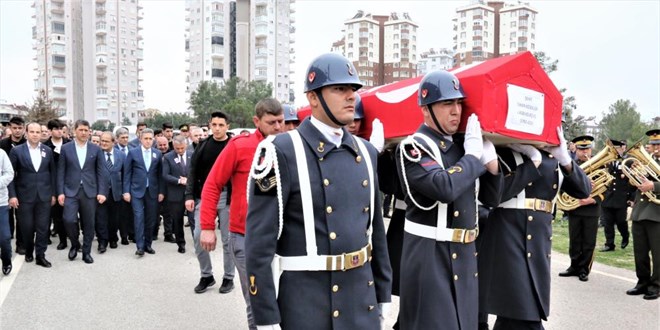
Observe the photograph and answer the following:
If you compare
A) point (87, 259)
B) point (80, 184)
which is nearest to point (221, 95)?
point (80, 184)

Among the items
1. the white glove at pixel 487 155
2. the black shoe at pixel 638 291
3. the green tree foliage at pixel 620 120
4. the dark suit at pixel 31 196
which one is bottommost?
the black shoe at pixel 638 291

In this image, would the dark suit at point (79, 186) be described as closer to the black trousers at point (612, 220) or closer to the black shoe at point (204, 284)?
the black shoe at point (204, 284)

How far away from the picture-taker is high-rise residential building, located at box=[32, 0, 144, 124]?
81250 mm

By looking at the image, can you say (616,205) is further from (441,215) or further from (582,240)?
(441,215)

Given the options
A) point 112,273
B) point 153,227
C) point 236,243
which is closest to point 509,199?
point 236,243

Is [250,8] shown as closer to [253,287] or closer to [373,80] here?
[373,80]

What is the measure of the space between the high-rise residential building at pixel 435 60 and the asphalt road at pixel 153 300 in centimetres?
9703

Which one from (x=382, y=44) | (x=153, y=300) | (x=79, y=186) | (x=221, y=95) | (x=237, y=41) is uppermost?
(x=382, y=44)

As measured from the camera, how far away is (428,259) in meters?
3.23

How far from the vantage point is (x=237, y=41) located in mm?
85812

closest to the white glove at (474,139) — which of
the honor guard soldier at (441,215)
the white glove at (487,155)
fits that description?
the honor guard soldier at (441,215)

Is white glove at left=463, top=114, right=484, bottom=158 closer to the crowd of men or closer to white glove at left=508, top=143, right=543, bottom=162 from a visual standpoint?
the crowd of men

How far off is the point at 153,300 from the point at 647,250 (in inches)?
229

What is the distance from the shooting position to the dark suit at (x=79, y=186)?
8133 millimetres
